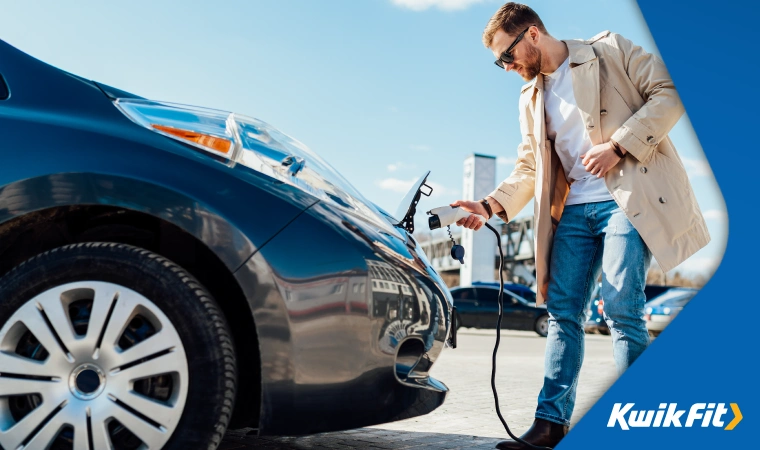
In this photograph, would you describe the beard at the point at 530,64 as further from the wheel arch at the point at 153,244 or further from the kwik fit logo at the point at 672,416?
the wheel arch at the point at 153,244

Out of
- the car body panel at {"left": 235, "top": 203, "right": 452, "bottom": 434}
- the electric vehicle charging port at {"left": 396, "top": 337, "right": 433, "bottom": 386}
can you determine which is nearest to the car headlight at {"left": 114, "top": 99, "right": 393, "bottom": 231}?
the car body panel at {"left": 235, "top": 203, "right": 452, "bottom": 434}

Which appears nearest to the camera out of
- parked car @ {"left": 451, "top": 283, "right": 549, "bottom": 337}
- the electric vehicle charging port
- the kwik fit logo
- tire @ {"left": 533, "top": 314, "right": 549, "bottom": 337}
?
the kwik fit logo

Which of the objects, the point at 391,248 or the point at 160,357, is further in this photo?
the point at 391,248

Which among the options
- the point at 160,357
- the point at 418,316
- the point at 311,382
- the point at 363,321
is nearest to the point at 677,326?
the point at 418,316

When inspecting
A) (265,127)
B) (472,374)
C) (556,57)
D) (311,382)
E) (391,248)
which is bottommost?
(472,374)

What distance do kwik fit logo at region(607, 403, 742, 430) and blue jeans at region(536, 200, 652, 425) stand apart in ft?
1.34

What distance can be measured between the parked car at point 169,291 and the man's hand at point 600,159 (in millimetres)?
930

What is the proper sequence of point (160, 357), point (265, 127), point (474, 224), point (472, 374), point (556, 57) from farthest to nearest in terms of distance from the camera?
1. point (472, 374)
2. point (474, 224)
3. point (556, 57)
4. point (265, 127)
5. point (160, 357)

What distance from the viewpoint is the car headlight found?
216cm

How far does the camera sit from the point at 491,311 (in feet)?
59.2

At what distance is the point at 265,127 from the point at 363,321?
95cm

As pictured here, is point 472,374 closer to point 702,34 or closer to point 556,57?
point 556,57

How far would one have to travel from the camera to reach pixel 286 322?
200 centimetres

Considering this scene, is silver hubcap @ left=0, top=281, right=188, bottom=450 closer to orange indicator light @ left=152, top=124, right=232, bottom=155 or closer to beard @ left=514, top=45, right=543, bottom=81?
orange indicator light @ left=152, top=124, right=232, bottom=155
